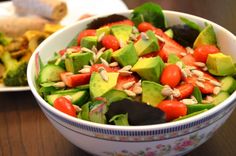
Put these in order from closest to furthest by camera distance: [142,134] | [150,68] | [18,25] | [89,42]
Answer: [142,134]
[150,68]
[89,42]
[18,25]

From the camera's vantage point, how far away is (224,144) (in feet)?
2.50

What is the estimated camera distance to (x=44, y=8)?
1.27 metres

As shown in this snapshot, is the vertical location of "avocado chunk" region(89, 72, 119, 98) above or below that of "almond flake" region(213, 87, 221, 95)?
above

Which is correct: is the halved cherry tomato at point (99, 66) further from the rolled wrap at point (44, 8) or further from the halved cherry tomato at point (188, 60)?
the rolled wrap at point (44, 8)

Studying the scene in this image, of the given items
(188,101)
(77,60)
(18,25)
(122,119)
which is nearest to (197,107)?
(188,101)

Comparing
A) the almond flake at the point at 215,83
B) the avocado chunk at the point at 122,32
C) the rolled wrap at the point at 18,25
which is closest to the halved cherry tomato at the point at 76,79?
the avocado chunk at the point at 122,32

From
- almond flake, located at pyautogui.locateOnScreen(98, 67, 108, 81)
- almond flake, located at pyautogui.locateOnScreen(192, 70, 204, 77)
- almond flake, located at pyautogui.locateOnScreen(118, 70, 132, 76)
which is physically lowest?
almond flake, located at pyautogui.locateOnScreen(192, 70, 204, 77)

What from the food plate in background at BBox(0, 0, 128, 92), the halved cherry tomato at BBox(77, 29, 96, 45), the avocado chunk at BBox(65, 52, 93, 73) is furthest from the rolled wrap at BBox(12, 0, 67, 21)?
the avocado chunk at BBox(65, 52, 93, 73)

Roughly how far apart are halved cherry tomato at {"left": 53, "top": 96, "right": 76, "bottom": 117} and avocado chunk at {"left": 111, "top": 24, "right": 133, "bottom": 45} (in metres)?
0.19

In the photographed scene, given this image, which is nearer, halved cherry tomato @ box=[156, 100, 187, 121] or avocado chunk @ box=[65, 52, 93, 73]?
halved cherry tomato @ box=[156, 100, 187, 121]

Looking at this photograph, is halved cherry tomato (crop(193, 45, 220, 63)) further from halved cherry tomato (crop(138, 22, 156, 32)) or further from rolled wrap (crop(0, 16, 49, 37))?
rolled wrap (crop(0, 16, 49, 37))

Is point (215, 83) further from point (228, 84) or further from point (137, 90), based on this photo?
point (137, 90)

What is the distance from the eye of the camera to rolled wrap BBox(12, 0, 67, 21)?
1254mm

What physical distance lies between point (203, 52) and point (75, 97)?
255mm
